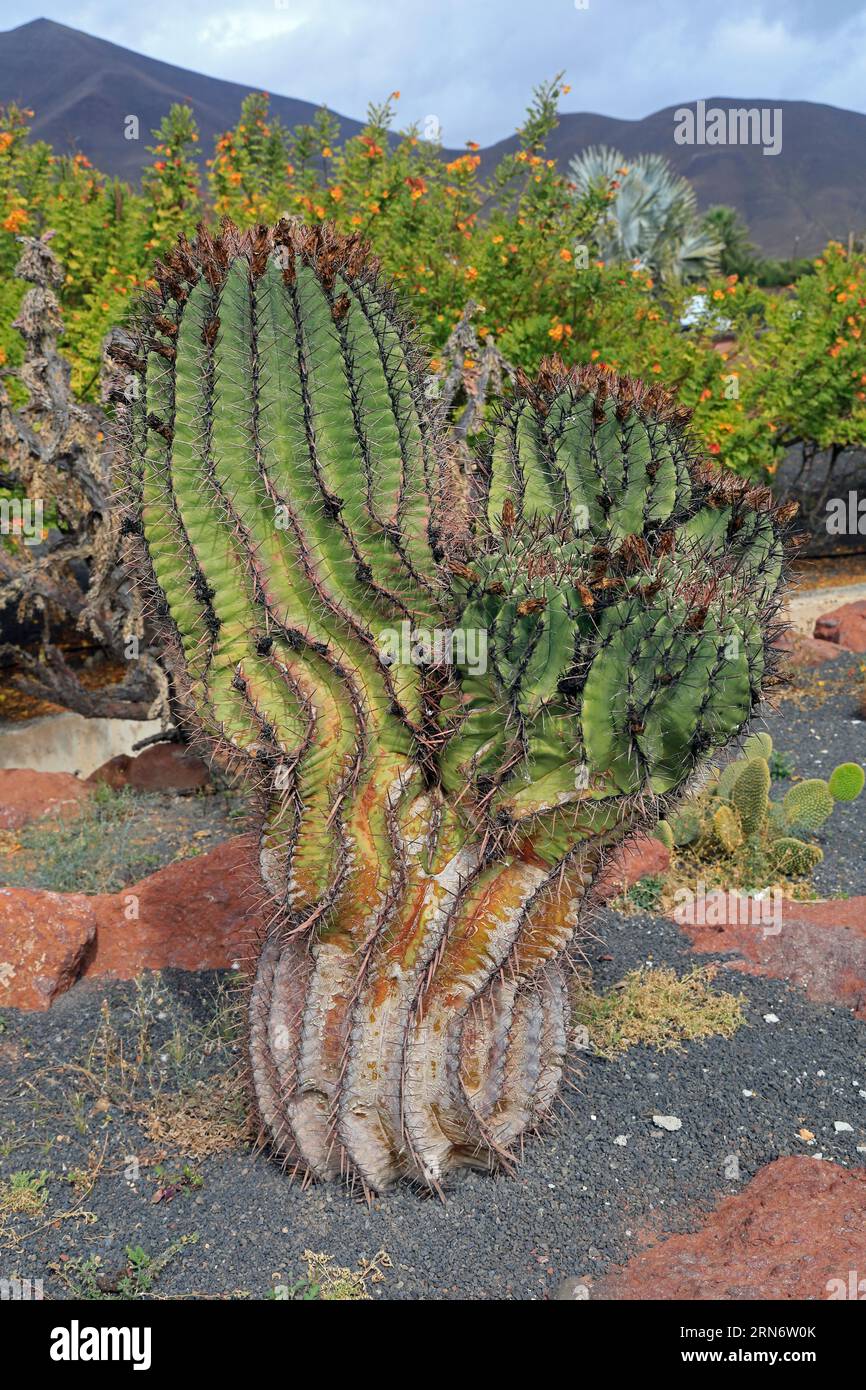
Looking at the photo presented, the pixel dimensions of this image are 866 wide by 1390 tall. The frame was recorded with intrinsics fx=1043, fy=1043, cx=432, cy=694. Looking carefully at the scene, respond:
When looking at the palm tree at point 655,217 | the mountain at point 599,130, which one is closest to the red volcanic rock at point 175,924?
the palm tree at point 655,217

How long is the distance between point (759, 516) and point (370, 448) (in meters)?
1.17

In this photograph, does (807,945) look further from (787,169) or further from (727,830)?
(787,169)

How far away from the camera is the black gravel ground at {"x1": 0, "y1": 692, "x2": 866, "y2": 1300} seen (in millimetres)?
2592

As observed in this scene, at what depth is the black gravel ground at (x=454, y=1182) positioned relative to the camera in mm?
2592

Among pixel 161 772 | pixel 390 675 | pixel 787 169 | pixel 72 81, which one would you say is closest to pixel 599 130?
pixel 787 169

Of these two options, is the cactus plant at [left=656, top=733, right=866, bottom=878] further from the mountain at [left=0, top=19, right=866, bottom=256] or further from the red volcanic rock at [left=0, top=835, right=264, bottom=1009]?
the mountain at [left=0, top=19, right=866, bottom=256]

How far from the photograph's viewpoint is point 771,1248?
8.08 ft

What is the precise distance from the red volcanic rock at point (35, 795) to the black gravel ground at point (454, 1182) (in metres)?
2.05

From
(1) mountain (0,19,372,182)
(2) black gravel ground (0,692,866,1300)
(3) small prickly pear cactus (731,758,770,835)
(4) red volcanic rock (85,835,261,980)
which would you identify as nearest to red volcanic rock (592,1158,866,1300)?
(2) black gravel ground (0,692,866,1300)

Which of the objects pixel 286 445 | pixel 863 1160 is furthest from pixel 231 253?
pixel 863 1160

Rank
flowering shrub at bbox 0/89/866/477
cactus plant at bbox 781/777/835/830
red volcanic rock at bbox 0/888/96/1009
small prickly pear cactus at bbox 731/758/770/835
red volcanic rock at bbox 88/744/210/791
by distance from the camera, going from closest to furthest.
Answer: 1. red volcanic rock at bbox 0/888/96/1009
2. small prickly pear cactus at bbox 731/758/770/835
3. cactus plant at bbox 781/777/835/830
4. red volcanic rock at bbox 88/744/210/791
5. flowering shrub at bbox 0/89/866/477

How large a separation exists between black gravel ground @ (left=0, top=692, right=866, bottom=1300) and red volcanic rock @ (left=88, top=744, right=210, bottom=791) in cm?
238

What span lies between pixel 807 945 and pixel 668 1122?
3.55 feet

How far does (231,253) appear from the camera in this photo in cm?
254
